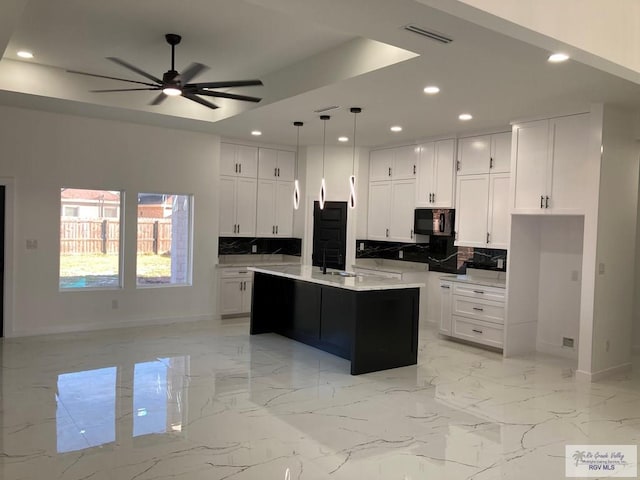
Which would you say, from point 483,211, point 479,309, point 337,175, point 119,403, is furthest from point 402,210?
point 119,403

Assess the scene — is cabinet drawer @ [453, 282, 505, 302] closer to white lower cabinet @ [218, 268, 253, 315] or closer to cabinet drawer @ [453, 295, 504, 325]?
cabinet drawer @ [453, 295, 504, 325]

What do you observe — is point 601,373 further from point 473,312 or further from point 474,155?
point 474,155

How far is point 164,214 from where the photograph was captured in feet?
25.0

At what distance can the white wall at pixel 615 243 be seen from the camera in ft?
17.3

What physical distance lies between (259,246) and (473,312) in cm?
394

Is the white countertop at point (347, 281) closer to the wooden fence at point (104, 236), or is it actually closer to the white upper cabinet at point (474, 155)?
the wooden fence at point (104, 236)

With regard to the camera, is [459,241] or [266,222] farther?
[266,222]

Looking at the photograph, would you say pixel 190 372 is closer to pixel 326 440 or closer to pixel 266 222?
pixel 326 440

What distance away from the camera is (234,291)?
26.3 feet

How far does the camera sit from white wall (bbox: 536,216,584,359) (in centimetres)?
615

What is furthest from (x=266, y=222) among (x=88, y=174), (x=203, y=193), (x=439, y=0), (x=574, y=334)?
(x=439, y=0)

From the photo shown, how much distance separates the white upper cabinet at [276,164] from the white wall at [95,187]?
2.92 feet

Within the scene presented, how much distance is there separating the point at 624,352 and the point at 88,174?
6.96m

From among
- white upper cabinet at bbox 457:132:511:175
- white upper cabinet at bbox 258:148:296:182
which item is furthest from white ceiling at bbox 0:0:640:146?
white upper cabinet at bbox 258:148:296:182
